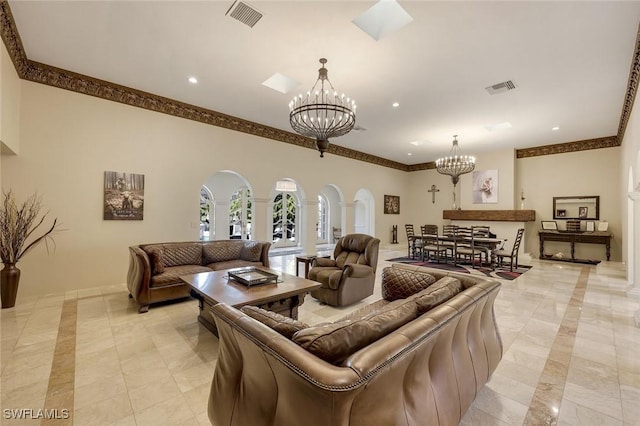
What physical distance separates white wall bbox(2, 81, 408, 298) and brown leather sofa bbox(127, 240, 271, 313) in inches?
39.1

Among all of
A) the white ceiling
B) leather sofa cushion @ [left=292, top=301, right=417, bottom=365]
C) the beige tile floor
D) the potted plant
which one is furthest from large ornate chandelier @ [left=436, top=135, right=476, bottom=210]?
the potted plant

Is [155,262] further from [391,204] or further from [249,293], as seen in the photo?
[391,204]

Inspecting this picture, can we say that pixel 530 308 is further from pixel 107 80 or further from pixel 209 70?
pixel 107 80

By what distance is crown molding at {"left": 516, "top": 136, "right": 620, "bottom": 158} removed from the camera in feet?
24.5

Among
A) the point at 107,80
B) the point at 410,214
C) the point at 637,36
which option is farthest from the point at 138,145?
the point at 410,214

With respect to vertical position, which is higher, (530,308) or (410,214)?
(410,214)

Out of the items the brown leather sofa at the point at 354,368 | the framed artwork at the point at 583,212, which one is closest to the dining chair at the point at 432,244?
the framed artwork at the point at 583,212

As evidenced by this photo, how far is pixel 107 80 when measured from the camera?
450cm

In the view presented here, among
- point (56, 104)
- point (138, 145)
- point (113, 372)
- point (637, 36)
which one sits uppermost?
point (637, 36)

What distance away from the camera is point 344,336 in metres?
1.14

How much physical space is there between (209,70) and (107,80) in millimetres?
1841

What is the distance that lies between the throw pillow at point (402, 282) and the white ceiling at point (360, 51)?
2681mm

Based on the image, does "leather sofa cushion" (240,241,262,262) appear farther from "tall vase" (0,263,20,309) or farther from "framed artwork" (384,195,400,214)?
"framed artwork" (384,195,400,214)

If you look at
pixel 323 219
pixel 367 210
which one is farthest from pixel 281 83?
pixel 323 219
